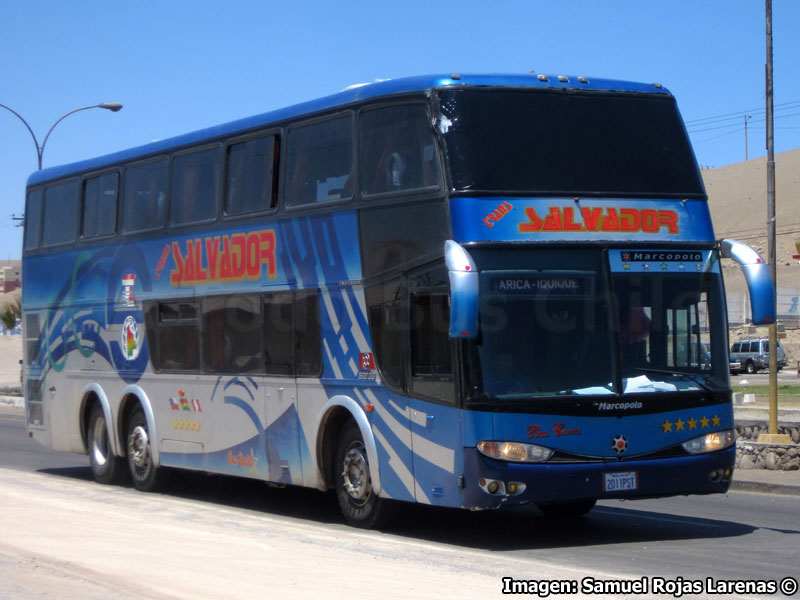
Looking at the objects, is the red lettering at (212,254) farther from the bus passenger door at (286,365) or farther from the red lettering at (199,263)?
the bus passenger door at (286,365)

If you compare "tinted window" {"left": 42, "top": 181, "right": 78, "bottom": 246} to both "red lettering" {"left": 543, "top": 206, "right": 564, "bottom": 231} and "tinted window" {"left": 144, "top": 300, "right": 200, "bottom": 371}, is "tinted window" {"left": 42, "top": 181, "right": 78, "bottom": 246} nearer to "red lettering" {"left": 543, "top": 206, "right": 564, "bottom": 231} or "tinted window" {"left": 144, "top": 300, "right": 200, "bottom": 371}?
"tinted window" {"left": 144, "top": 300, "right": 200, "bottom": 371}

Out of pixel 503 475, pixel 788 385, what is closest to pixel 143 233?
pixel 503 475

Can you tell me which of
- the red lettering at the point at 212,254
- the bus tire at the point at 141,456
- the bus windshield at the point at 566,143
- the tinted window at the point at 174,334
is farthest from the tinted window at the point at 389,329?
the bus tire at the point at 141,456

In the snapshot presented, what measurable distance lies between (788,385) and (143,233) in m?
35.8

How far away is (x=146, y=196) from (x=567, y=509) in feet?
23.3

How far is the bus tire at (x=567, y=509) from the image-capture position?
12.7m

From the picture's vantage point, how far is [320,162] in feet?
41.8

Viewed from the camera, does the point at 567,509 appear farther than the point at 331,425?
Yes

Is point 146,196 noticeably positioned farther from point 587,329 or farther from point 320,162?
point 587,329

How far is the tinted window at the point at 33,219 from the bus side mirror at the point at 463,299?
35.9ft

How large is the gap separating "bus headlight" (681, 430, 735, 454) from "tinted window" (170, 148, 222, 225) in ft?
21.0

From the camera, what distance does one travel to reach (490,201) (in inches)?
418

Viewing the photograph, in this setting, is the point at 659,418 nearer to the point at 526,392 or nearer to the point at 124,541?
the point at 526,392

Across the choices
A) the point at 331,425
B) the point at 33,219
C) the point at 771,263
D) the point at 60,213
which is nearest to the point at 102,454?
the point at 60,213
